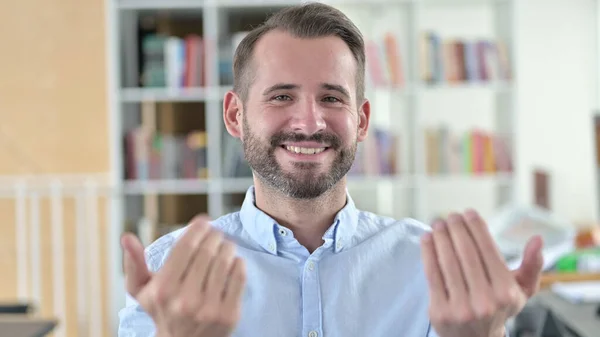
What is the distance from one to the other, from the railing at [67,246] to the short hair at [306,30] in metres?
2.47

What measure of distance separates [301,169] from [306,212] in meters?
0.10

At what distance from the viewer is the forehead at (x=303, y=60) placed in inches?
56.6

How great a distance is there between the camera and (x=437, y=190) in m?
5.05

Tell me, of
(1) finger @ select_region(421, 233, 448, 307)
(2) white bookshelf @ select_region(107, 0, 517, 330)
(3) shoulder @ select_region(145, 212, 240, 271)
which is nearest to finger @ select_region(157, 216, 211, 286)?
(1) finger @ select_region(421, 233, 448, 307)

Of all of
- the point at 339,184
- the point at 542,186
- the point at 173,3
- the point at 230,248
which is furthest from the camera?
the point at 542,186

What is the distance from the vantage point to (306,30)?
4.83ft

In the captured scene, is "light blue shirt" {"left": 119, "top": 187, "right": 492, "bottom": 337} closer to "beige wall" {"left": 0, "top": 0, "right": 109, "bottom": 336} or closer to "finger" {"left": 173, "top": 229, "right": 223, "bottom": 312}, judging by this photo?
"finger" {"left": 173, "top": 229, "right": 223, "bottom": 312}

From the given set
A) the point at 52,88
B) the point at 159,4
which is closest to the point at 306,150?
the point at 159,4

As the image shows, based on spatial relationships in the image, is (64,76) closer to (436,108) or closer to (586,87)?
(436,108)

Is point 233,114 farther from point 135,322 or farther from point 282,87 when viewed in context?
point 135,322

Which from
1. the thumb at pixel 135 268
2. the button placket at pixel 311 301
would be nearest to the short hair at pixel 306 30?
the button placket at pixel 311 301

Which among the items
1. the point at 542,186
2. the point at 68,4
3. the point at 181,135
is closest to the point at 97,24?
the point at 68,4

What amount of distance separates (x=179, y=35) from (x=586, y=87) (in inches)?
111

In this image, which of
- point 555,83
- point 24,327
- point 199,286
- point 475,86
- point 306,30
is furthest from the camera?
point 555,83
